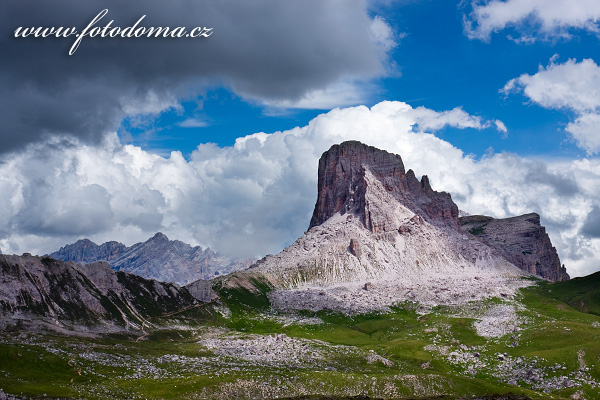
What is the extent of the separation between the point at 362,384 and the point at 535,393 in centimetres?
5931

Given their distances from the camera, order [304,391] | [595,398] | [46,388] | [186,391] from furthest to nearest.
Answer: [595,398]
[304,391]
[186,391]
[46,388]

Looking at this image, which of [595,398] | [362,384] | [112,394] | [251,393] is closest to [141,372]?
[112,394]

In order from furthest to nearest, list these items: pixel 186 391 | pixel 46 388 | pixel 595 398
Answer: pixel 595 398
pixel 186 391
pixel 46 388

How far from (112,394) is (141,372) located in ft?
92.1

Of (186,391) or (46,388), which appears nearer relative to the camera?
(46,388)

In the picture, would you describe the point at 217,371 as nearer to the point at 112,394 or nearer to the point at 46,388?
the point at 112,394

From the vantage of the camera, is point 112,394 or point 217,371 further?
point 217,371

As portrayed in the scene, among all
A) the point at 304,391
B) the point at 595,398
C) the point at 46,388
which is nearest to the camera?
the point at 46,388

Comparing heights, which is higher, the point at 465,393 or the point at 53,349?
the point at 53,349

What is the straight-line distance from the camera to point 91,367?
189m

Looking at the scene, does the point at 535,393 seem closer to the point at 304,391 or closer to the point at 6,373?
the point at 304,391

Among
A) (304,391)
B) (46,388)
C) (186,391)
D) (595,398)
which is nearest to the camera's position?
(46,388)

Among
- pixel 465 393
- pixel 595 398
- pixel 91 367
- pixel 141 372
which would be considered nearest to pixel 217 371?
pixel 141 372

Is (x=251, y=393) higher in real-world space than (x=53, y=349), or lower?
lower
